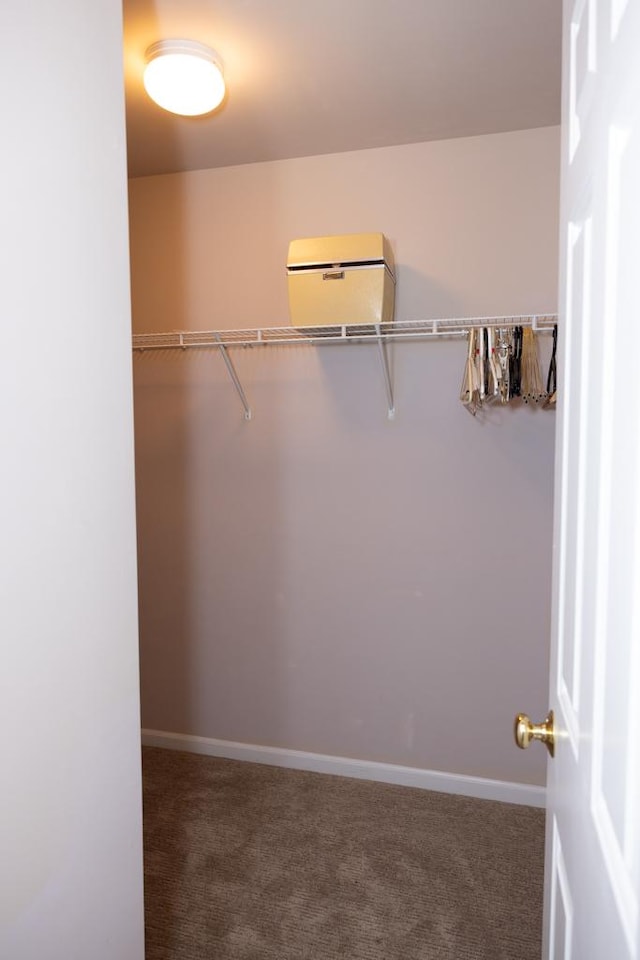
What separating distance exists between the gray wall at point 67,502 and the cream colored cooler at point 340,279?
4.15 feet

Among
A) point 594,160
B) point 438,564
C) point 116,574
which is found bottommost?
point 438,564

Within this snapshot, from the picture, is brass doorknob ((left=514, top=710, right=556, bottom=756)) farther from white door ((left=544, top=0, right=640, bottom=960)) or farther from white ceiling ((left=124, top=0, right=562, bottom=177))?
white ceiling ((left=124, top=0, right=562, bottom=177))

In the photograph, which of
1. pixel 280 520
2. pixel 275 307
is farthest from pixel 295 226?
pixel 280 520

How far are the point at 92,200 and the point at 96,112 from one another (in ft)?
0.50

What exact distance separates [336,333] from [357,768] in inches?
71.1

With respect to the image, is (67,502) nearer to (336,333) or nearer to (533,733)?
(533,733)

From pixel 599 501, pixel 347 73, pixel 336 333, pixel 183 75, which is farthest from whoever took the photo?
pixel 336 333

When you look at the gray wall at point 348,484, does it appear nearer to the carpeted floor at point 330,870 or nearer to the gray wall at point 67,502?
the carpeted floor at point 330,870

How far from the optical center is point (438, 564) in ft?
8.75

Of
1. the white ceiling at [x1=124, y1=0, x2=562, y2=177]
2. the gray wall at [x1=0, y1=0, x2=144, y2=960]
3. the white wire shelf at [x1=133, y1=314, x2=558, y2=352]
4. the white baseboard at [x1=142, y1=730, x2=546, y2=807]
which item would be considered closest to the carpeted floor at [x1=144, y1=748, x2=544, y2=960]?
the white baseboard at [x1=142, y1=730, x2=546, y2=807]

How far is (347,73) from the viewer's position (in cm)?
209

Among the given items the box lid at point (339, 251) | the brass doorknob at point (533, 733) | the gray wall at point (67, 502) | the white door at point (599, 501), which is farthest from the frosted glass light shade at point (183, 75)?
the brass doorknob at point (533, 733)

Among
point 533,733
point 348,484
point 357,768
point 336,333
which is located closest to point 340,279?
point 336,333

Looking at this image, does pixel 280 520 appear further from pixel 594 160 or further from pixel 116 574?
pixel 594 160
